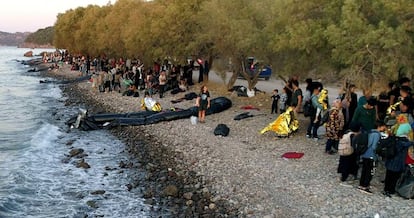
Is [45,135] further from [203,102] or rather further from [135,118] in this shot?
[203,102]

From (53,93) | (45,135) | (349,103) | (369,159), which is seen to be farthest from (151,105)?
(53,93)

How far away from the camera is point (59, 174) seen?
1414 cm

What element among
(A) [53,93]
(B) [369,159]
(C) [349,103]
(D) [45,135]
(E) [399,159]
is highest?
(C) [349,103]

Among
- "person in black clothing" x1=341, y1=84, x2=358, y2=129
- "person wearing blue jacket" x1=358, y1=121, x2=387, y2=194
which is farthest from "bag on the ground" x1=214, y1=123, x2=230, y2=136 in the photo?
"person wearing blue jacket" x1=358, y1=121, x2=387, y2=194

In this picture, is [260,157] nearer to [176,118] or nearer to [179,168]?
[179,168]

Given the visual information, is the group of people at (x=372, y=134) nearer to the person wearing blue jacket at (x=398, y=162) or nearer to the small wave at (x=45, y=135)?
the person wearing blue jacket at (x=398, y=162)

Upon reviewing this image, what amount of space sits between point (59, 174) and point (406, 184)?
9.94m

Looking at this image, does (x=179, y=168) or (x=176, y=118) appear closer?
(x=179, y=168)

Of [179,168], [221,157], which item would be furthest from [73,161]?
[221,157]

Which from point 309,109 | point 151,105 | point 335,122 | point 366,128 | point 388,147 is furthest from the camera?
point 151,105

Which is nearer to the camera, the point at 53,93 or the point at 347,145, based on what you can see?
the point at 347,145

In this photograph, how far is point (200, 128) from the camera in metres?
18.7

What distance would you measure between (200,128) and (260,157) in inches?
207

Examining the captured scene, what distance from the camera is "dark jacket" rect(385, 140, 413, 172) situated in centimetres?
952
